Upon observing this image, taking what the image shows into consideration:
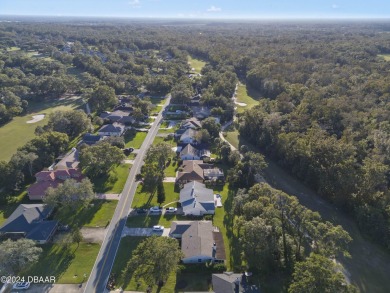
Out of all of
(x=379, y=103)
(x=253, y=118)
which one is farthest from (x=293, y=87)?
(x=253, y=118)

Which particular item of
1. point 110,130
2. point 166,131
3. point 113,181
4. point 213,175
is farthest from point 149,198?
point 110,130

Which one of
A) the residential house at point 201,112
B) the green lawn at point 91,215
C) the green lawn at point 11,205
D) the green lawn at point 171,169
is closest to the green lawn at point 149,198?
the green lawn at point 91,215

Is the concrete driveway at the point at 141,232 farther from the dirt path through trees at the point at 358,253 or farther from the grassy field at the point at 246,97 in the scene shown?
the grassy field at the point at 246,97

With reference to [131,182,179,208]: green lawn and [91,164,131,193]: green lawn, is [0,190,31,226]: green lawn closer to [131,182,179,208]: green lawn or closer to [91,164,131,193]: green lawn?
[91,164,131,193]: green lawn

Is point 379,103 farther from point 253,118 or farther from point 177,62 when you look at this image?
point 177,62

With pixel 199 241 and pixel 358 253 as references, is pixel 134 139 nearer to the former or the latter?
pixel 199 241

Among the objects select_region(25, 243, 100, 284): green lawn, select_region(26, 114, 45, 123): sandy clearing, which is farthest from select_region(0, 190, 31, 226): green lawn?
select_region(26, 114, 45, 123): sandy clearing

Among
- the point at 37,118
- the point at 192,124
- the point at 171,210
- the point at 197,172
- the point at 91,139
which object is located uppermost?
the point at 197,172
